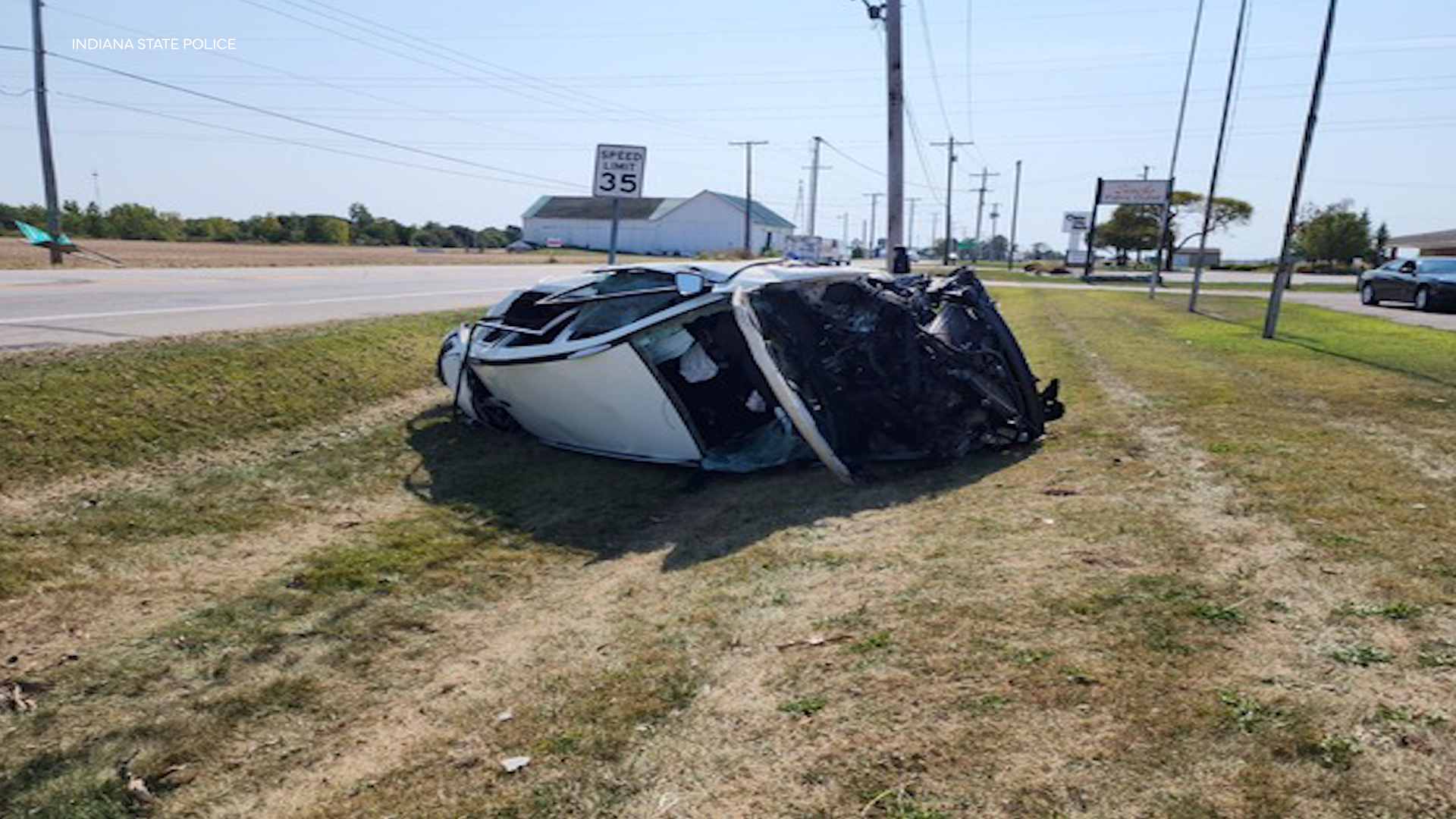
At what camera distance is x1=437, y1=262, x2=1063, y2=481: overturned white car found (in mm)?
6902

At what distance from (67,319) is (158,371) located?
4.36 m

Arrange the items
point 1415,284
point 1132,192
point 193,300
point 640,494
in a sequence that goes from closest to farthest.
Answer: point 640,494, point 193,300, point 1415,284, point 1132,192

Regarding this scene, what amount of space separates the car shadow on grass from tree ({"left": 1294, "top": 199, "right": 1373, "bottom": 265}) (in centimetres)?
7385

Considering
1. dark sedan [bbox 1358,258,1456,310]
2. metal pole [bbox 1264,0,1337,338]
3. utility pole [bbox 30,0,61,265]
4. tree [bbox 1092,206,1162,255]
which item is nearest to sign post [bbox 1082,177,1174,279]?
tree [bbox 1092,206,1162,255]

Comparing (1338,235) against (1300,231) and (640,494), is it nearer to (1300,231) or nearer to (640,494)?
(1300,231)

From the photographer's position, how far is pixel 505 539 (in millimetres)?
5965

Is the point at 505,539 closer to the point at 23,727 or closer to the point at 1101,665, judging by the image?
the point at 23,727

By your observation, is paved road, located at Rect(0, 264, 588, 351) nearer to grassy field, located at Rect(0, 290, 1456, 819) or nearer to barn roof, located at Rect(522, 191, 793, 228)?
grassy field, located at Rect(0, 290, 1456, 819)

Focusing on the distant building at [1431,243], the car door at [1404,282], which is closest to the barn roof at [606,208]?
the distant building at [1431,243]

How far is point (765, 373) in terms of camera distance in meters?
6.44

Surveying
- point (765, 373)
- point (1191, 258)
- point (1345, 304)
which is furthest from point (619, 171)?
point (1191, 258)

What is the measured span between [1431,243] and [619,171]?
76.8 m

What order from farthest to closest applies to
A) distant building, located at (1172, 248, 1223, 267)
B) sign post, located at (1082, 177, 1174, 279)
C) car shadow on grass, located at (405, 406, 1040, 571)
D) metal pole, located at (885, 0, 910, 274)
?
distant building, located at (1172, 248, 1223, 267), sign post, located at (1082, 177, 1174, 279), metal pole, located at (885, 0, 910, 274), car shadow on grass, located at (405, 406, 1040, 571)

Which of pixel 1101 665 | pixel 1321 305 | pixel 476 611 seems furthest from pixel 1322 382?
pixel 1321 305
